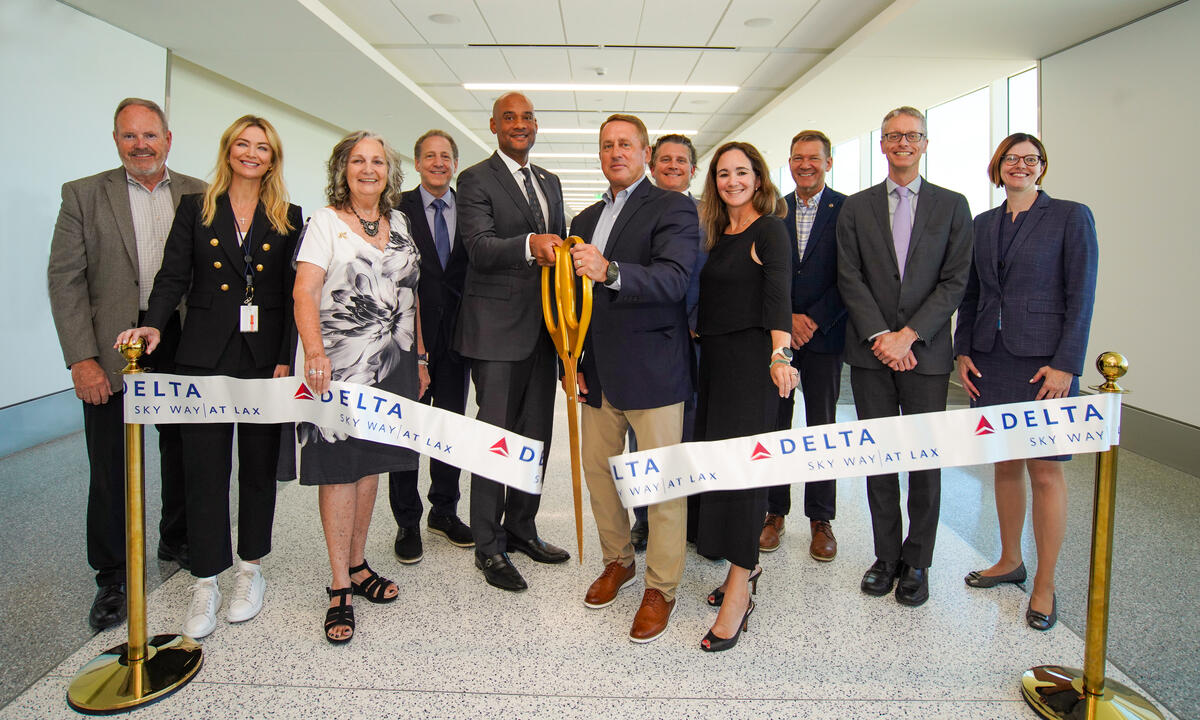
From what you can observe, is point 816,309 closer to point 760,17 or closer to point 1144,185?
point 1144,185

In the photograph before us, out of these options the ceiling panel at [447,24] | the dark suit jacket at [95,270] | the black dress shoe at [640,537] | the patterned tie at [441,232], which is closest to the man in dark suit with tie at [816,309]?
the black dress shoe at [640,537]

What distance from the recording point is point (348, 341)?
219 cm

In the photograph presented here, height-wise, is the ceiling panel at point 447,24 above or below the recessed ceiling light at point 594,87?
below

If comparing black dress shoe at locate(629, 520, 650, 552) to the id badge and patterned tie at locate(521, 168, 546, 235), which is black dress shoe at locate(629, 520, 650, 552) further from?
the id badge

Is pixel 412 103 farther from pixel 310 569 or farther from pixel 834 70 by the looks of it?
pixel 310 569

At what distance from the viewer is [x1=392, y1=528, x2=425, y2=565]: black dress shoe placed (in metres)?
2.80

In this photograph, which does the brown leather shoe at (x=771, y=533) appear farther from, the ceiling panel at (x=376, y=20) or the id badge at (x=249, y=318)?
the ceiling panel at (x=376, y=20)

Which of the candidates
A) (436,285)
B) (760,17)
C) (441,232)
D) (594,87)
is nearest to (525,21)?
(760,17)

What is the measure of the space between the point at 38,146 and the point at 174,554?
3587mm

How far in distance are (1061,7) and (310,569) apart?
5887 millimetres

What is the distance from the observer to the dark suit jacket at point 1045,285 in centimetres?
226

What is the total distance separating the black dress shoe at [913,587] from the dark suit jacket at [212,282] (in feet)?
8.02

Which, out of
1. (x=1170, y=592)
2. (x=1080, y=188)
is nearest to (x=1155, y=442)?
(x=1080, y=188)

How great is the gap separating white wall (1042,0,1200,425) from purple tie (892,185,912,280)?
3289mm
